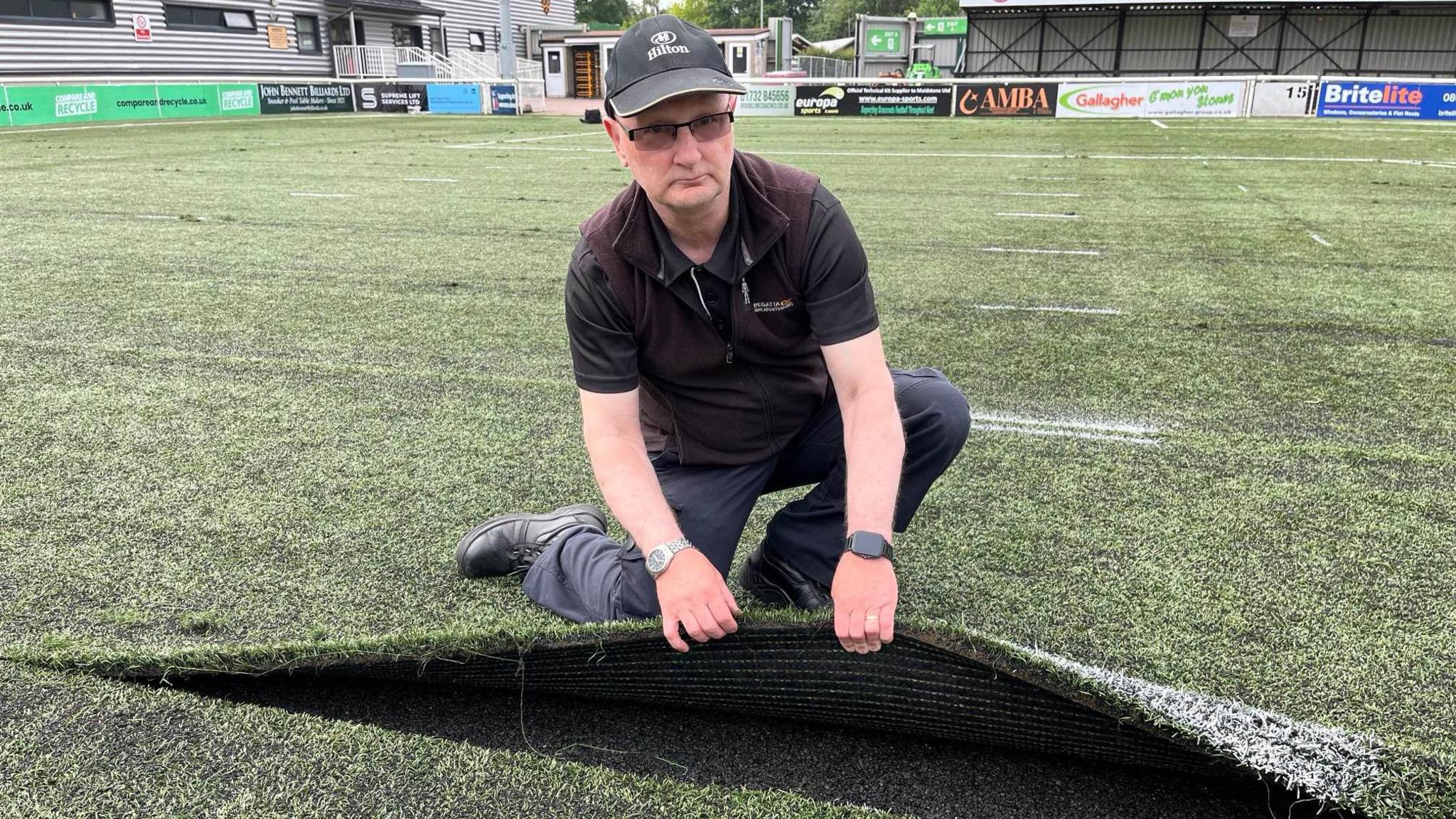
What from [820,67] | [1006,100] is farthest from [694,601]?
[820,67]

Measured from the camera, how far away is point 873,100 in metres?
21.7

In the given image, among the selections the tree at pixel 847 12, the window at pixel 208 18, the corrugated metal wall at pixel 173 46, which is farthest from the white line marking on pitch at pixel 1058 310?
the tree at pixel 847 12

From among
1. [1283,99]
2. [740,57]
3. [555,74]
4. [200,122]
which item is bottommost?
[200,122]

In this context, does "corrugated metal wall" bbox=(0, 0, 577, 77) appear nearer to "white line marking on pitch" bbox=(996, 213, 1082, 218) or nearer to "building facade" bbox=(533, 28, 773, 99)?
"building facade" bbox=(533, 28, 773, 99)

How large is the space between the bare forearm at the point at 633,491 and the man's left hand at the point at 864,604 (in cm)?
31

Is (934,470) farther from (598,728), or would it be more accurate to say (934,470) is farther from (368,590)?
(368,590)

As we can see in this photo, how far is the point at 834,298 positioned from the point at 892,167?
32.6ft

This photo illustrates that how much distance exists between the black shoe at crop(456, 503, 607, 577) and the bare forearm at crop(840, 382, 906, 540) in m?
0.82

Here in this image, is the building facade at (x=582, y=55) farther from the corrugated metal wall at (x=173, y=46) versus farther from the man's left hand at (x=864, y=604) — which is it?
the man's left hand at (x=864, y=604)

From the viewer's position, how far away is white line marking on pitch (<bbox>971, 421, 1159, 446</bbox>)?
3.15 meters

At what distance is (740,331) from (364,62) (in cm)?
3452

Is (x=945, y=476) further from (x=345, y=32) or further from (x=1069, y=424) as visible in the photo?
(x=345, y=32)

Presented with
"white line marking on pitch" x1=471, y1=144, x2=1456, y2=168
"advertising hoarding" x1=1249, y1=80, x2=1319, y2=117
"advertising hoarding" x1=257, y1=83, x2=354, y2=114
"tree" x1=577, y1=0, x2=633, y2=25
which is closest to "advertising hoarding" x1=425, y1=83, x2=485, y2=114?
"advertising hoarding" x1=257, y1=83, x2=354, y2=114

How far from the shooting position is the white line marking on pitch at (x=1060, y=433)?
10.3 ft
